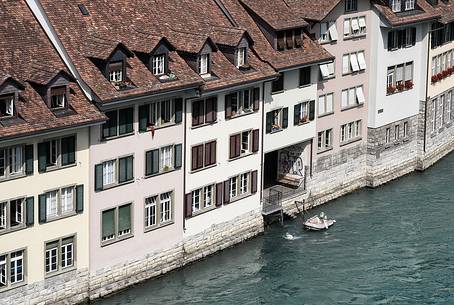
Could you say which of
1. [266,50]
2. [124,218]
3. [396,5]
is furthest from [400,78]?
[124,218]

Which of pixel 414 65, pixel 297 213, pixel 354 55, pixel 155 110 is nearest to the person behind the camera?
pixel 155 110

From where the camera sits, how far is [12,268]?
5325 centimetres

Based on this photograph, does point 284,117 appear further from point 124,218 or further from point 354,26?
point 124,218

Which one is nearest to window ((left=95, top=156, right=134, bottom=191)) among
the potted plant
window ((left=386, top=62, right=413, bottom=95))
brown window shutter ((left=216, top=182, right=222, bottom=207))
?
brown window shutter ((left=216, top=182, right=222, bottom=207))

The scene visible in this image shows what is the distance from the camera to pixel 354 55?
78.6 meters

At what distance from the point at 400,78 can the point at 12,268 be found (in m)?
39.2

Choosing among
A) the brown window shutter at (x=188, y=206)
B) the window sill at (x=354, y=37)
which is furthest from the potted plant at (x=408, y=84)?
the brown window shutter at (x=188, y=206)

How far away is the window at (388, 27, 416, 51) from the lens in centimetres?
8119

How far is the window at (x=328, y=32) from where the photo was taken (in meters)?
75.1

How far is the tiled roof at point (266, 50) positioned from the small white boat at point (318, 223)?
9653 mm

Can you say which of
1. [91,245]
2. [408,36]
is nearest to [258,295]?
[91,245]

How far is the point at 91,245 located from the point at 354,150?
93.1ft

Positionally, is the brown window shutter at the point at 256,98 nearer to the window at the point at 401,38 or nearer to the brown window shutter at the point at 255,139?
the brown window shutter at the point at 255,139

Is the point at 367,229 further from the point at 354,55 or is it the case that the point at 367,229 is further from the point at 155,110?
the point at 155,110
